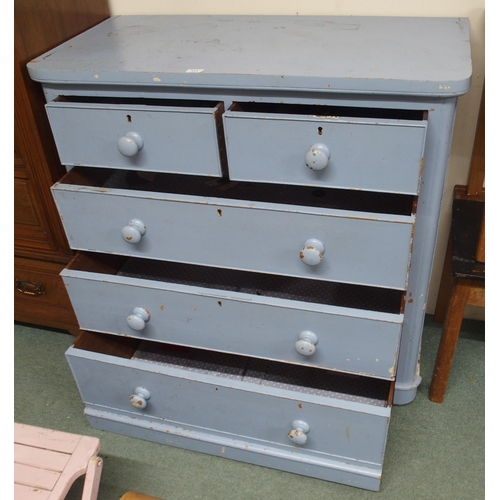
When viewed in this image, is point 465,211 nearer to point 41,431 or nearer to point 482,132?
point 482,132

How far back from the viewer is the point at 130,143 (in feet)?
3.53

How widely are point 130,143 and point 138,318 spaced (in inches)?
16.0

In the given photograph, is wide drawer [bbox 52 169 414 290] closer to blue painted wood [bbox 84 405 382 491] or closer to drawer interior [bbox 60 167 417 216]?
drawer interior [bbox 60 167 417 216]

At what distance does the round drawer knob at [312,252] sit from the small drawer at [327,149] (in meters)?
0.11

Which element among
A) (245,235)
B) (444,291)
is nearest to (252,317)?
(245,235)

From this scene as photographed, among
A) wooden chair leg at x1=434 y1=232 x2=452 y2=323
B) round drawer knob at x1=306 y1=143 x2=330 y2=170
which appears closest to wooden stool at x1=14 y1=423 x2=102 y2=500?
round drawer knob at x1=306 y1=143 x2=330 y2=170

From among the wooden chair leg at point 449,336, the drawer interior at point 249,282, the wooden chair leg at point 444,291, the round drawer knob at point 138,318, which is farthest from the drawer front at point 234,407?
the wooden chair leg at point 444,291

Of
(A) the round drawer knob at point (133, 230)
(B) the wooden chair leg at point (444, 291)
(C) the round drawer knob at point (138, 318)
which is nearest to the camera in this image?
(A) the round drawer knob at point (133, 230)

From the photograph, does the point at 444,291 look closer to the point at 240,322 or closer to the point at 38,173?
the point at 240,322

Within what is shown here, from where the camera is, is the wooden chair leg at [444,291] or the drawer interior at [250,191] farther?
the wooden chair leg at [444,291]

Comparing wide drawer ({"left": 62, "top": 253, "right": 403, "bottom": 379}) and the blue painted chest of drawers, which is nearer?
the blue painted chest of drawers

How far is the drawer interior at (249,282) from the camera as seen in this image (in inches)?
52.7

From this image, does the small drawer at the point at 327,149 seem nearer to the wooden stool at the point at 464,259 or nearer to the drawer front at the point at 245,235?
the drawer front at the point at 245,235

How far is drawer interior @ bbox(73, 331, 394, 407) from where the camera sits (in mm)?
1377
